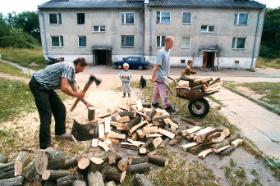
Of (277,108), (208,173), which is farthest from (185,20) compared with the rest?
(208,173)

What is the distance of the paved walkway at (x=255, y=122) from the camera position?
218 inches

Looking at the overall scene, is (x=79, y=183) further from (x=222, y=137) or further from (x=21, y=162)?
(x=222, y=137)

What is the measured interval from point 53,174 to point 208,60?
2507 centimetres

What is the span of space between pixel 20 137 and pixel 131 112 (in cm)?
271

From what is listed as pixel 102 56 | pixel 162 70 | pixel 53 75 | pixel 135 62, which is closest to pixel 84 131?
pixel 53 75

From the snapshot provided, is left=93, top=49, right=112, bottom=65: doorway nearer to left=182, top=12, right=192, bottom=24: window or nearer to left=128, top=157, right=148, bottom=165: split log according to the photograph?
left=182, top=12, right=192, bottom=24: window

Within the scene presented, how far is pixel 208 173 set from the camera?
4.32 meters

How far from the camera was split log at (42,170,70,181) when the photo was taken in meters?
3.60

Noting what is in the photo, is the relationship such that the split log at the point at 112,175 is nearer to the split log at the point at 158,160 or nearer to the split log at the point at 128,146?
the split log at the point at 158,160

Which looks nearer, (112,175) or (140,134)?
(112,175)

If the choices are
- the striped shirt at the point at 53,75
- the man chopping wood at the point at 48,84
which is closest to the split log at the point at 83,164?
the man chopping wood at the point at 48,84

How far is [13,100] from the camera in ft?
28.1

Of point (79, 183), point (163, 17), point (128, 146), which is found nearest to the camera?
point (79, 183)

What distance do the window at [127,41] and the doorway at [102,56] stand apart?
1.90m
